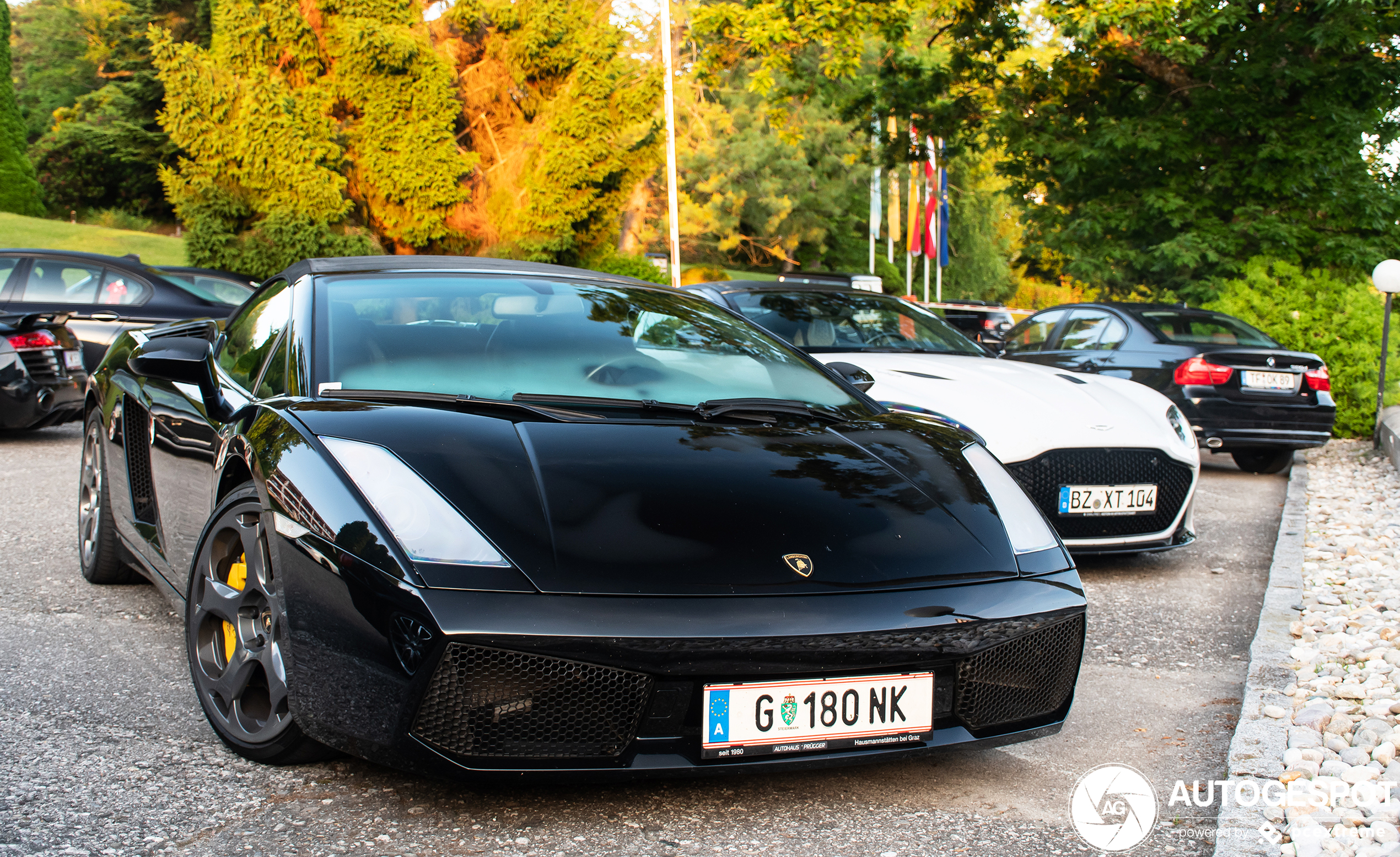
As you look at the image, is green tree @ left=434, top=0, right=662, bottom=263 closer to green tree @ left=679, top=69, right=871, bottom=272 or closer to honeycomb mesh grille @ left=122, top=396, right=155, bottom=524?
green tree @ left=679, top=69, right=871, bottom=272

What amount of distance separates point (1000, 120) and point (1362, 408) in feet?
20.0

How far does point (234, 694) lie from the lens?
267cm

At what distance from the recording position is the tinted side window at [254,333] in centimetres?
332

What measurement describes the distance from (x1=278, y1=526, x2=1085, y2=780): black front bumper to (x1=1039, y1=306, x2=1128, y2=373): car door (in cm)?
755

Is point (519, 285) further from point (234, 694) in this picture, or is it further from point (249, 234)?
point (249, 234)

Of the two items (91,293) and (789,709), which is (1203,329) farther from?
(91,293)

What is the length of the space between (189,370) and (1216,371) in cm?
786

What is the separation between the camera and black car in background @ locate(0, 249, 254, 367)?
10516mm

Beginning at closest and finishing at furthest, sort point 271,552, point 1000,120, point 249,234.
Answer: point 271,552, point 1000,120, point 249,234

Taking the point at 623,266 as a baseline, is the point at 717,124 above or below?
above

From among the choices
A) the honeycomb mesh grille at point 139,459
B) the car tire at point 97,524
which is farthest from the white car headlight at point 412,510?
the car tire at point 97,524

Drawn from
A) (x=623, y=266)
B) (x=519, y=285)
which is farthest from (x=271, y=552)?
(x=623, y=266)

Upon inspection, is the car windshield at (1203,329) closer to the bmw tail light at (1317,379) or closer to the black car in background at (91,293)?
the bmw tail light at (1317,379)

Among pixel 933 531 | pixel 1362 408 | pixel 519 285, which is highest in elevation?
pixel 519 285
